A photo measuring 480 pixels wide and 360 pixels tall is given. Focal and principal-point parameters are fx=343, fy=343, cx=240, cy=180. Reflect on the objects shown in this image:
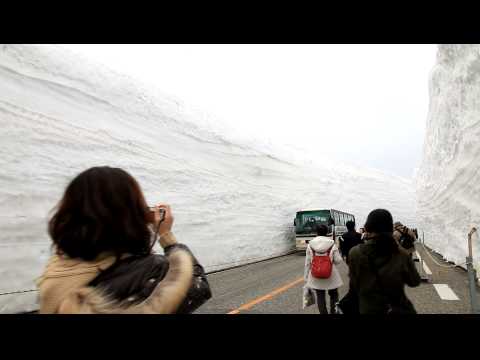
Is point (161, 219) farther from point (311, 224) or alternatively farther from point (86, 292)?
point (311, 224)

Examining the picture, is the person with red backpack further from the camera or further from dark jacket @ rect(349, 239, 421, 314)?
the camera

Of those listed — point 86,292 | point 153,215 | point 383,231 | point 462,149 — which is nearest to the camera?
point 86,292

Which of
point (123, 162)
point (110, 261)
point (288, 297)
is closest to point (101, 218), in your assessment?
point (110, 261)

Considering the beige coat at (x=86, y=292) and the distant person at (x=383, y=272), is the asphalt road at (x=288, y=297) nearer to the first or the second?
the distant person at (x=383, y=272)

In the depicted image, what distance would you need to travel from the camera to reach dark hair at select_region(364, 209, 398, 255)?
8.16 ft

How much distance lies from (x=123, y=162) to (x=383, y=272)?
38.9 ft

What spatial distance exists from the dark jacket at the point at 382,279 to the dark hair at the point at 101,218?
1949 millimetres

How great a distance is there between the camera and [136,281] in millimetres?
1022

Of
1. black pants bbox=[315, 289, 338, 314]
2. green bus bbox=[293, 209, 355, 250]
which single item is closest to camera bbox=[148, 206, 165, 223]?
black pants bbox=[315, 289, 338, 314]

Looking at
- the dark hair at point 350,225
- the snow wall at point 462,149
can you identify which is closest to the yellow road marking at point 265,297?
the dark hair at point 350,225
